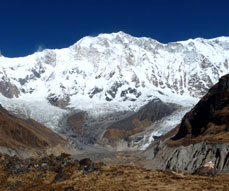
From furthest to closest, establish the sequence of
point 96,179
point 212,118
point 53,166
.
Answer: point 212,118 → point 53,166 → point 96,179

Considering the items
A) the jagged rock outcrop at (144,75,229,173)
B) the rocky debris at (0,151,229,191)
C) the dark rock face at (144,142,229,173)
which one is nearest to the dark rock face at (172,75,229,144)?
the jagged rock outcrop at (144,75,229,173)

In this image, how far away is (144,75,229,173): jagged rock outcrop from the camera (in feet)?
300

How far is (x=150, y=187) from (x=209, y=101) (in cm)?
12259

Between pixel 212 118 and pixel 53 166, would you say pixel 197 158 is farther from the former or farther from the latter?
pixel 53 166

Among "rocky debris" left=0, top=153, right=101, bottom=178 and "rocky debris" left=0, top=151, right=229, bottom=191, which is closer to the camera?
"rocky debris" left=0, top=151, right=229, bottom=191

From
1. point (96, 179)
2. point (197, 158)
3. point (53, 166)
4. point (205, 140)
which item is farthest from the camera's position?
point (205, 140)

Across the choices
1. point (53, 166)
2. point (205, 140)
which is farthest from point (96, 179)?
point (205, 140)

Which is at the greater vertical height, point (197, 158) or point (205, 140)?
point (205, 140)

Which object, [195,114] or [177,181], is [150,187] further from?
[195,114]

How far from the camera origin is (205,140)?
11006 centimetres

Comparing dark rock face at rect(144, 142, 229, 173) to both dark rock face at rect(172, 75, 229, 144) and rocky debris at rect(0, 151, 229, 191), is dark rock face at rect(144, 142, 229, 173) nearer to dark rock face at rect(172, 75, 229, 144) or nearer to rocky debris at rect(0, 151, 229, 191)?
dark rock face at rect(172, 75, 229, 144)

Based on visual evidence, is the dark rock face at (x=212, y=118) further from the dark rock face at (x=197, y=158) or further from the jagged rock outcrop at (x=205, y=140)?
the dark rock face at (x=197, y=158)

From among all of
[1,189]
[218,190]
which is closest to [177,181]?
[218,190]

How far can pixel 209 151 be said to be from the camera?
9631cm
